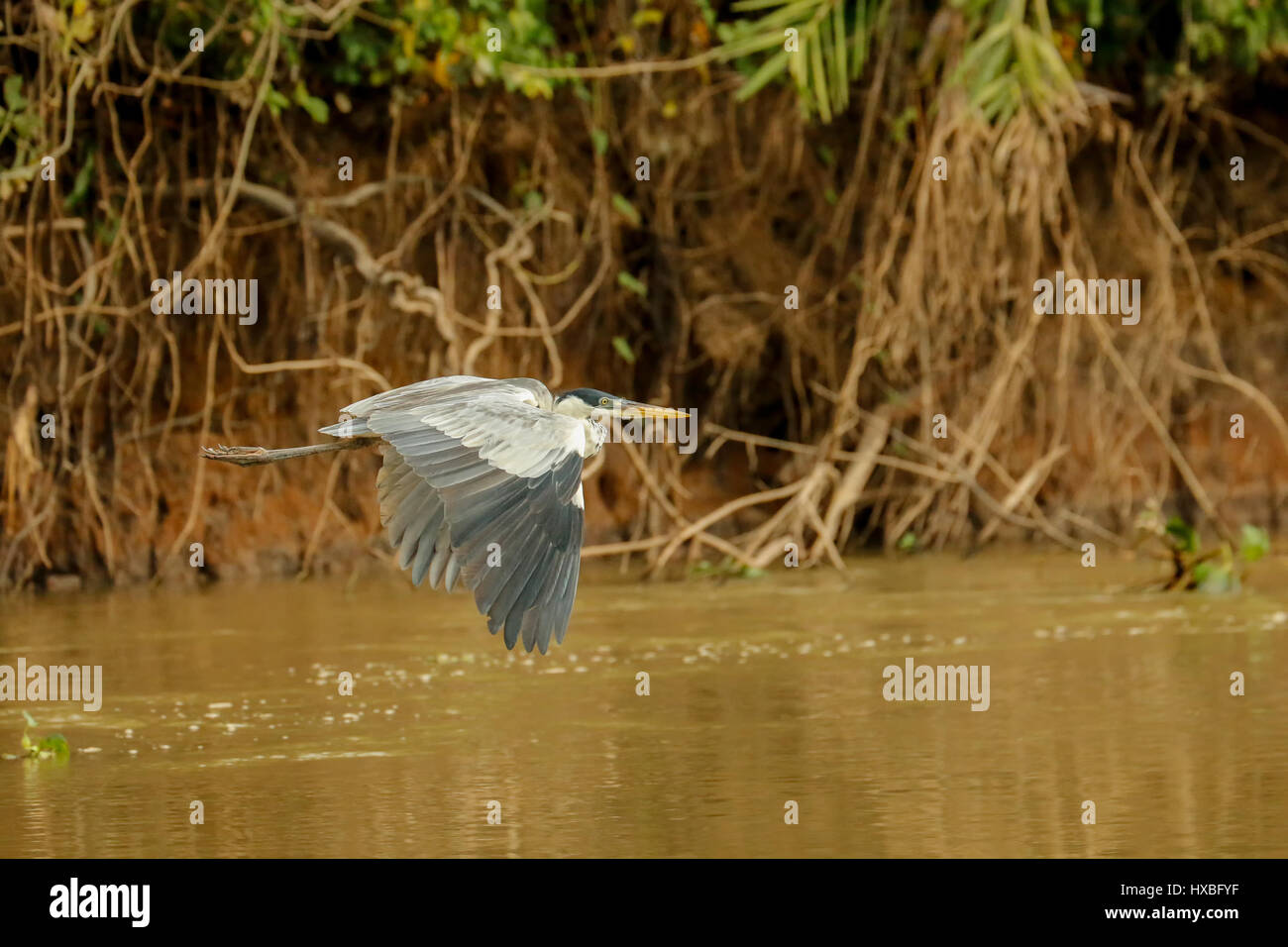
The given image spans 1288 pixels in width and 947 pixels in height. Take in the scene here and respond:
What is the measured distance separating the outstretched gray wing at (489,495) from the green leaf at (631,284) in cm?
495

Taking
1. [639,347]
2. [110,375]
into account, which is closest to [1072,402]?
[639,347]

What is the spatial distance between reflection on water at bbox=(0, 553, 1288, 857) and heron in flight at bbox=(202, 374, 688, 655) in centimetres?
51

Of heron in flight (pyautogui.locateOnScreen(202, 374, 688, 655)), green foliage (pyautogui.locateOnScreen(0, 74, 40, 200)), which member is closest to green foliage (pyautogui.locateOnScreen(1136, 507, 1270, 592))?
heron in flight (pyautogui.locateOnScreen(202, 374, 688, 655))

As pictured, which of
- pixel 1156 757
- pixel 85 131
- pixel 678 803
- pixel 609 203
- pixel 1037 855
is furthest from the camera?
pixel 609 203

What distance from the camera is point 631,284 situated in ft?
31.9

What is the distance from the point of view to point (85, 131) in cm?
895

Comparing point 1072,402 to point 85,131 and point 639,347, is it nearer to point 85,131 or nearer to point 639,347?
point 639,347

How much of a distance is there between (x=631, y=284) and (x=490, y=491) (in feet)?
18.3

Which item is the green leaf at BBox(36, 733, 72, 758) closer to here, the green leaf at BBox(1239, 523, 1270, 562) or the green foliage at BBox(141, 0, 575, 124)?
the green foliage at BBox(141, 0, 575, 124)

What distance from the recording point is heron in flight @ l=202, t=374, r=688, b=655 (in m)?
4.05

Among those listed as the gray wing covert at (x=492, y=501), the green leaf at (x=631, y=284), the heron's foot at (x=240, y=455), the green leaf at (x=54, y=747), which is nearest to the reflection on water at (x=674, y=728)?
the green leaf at (x=54, y=747)

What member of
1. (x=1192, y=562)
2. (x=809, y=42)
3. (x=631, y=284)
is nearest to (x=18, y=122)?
(x=631, y=284)

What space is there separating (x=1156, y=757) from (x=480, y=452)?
1824 mm

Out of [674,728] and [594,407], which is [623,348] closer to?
[674,728]
